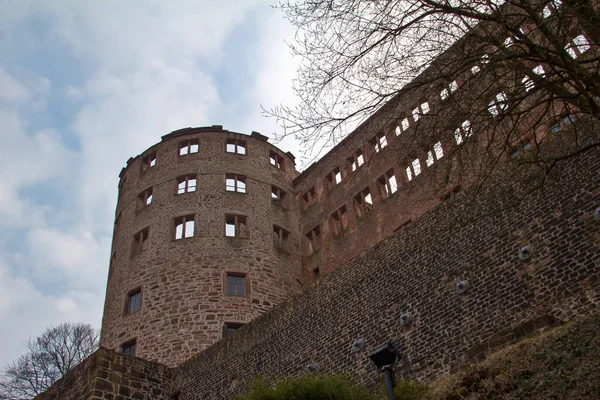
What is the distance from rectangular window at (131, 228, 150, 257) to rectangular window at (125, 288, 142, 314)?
1960 millimetres

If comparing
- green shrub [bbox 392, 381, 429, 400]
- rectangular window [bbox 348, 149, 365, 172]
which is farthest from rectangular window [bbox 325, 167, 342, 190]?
green shrub [bbox 392, 381, 429, 400]

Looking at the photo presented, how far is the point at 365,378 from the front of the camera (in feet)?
46.3

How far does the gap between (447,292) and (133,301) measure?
14.9m

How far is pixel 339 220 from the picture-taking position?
28.2m

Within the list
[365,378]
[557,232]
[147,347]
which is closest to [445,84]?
[557,232]

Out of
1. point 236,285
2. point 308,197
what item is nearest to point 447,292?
point 236,285

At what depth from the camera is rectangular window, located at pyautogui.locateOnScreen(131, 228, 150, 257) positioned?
1034 inches

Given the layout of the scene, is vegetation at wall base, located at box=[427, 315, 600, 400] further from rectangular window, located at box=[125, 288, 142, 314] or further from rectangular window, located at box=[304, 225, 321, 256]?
rectangular window, located at box=[304, 225, 321, 256]

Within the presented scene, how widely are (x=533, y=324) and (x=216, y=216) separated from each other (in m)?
16.9

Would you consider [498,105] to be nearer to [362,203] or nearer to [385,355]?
[385,355]

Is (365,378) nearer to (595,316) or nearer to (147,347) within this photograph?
(595,316)

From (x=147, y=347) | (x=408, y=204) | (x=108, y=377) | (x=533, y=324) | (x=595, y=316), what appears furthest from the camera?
(x=408, y=204)

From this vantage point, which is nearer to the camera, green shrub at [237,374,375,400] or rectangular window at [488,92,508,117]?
rectangular window at [488,92,508,117]

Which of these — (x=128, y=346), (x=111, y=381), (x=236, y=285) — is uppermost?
(x=236, y=285)
